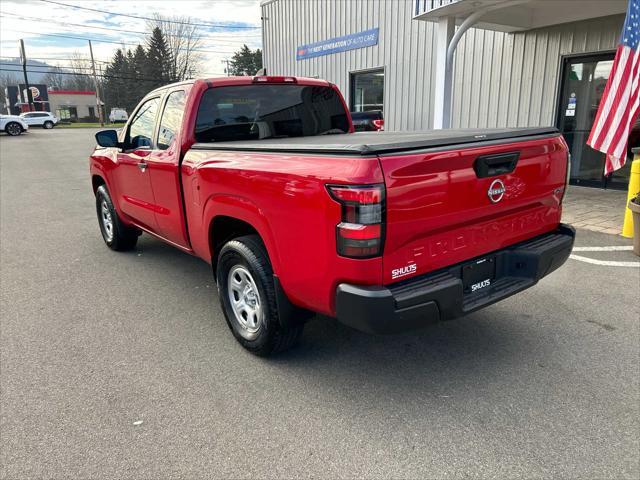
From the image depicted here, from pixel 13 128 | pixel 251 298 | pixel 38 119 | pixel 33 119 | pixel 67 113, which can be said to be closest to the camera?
pixel 251 298

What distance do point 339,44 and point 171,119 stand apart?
11.9 m

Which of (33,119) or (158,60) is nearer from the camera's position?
(33,119)

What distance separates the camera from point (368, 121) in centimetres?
1347

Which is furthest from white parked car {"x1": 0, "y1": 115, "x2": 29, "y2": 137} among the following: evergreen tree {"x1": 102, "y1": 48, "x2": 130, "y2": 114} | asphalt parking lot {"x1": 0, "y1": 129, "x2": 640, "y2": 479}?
evergreen tree {"x1": 102, "y1": 48, "x2": 130, "y2": 114}

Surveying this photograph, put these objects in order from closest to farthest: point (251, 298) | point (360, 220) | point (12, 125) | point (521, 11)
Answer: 1. point (360, 220)
2. point (251, 298)
3. point (521, 11)
4. point (12, 125)

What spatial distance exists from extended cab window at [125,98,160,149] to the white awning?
522 centimetres

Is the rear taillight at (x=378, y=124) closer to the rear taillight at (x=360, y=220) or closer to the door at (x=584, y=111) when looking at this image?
the door at (x=584, y=111)

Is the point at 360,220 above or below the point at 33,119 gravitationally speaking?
above

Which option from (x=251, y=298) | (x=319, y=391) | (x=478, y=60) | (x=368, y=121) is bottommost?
(x=319, y=391)

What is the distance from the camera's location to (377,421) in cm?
275

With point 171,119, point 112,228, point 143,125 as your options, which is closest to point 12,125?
point 112,228

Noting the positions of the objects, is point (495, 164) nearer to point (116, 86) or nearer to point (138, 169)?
point (138, 169)

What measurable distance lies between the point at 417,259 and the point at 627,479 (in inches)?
54.1

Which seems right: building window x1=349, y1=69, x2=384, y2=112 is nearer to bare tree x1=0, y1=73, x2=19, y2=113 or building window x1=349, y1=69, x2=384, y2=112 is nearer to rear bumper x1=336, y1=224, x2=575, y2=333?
rear bumper x1=336, y1=224, x2=575, y2=333
